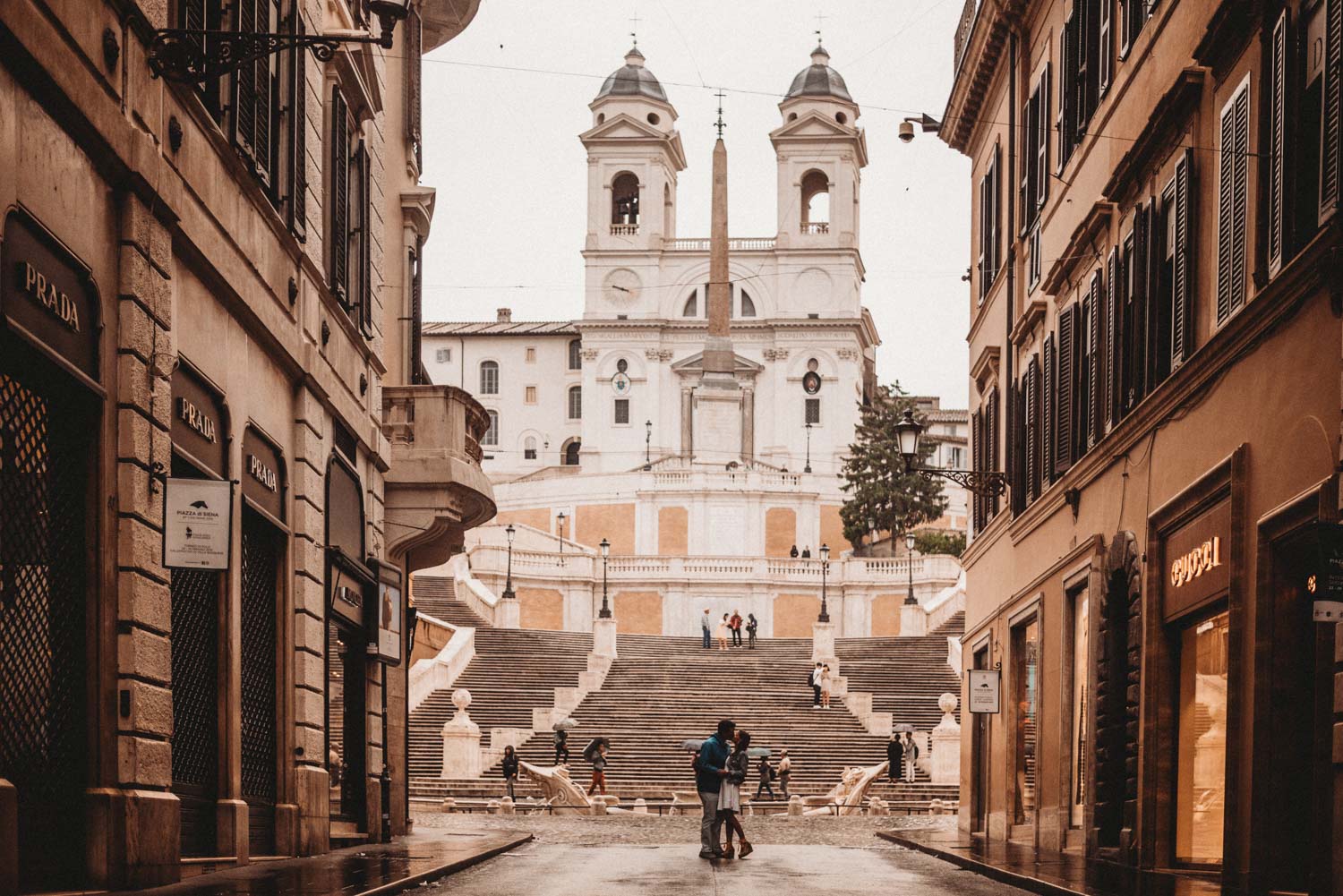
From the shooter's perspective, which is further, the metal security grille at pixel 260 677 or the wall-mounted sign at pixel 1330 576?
the metal security grille at pixel 260 677

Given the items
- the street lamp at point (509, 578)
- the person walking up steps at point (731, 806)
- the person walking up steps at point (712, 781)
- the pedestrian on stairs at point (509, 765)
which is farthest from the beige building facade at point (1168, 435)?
the street lamp at point (509, 578)

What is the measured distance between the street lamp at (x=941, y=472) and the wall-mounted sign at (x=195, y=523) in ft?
46.1

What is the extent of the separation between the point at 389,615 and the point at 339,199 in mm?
5294

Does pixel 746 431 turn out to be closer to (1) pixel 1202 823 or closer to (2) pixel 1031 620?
(2) pixel 1031 620

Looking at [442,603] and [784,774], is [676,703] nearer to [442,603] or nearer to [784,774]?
[784,774]

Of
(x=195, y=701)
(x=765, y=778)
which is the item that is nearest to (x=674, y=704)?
(x=765, y=778)

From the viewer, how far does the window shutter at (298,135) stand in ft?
64.2

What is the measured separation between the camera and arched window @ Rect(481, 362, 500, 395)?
134625 mm

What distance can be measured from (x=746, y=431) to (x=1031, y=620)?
298ft

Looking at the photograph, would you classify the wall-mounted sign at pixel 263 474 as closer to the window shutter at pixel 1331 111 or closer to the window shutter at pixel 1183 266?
the window shutter at pixel 1183 266

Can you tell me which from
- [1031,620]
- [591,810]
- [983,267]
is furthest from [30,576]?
[591,810]

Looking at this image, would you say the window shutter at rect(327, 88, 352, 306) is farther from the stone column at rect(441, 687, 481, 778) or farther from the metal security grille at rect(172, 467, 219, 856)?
the stone column at rect(441, 687, 481, 778)

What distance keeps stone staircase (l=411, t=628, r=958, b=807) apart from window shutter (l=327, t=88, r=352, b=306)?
24.4m

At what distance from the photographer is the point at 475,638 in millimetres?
61469
